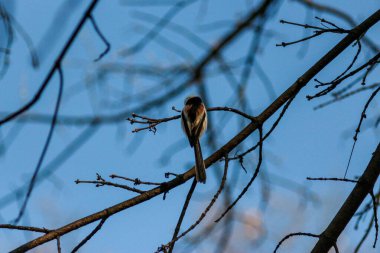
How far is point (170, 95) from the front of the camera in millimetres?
3895

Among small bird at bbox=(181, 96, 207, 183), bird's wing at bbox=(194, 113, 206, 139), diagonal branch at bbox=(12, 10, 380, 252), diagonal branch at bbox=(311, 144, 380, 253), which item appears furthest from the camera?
bird's wing at bbox=(194, 113, 206, 139)

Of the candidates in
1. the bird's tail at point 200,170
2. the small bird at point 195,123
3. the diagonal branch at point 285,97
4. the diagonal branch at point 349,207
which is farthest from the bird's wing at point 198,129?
the diagonal branch at point 349,207

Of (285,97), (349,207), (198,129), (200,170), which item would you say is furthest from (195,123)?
(349,207)

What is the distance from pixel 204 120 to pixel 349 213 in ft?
5.54

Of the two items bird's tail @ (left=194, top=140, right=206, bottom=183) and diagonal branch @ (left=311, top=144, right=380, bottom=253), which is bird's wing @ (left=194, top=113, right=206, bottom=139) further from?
diagonal branch @ (left=311, top=144, right=380, bottom=253)

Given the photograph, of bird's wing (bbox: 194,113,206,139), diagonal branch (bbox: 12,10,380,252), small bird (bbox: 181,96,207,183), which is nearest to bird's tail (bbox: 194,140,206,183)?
diagonal branch (bbox: 12,10,380,252)

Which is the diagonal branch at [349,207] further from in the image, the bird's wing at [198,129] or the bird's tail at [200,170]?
the bird's wing at [198,129]

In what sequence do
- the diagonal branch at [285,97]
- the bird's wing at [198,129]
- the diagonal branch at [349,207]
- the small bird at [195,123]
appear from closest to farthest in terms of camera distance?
the diagonal branch at [349,207], the diagonal branch at [285,97], the small bird at [195,123], the bird's wing at [198,129]

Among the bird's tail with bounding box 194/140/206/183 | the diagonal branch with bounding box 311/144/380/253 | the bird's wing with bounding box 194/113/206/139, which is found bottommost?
the diagonal branch with bounding box 311/144/380/253

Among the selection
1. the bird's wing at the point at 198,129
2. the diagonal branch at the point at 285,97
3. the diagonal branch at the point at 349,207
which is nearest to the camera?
the diagonal branch at the point at 349,207

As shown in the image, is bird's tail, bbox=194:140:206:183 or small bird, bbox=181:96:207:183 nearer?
bird's tail, bbox=194:140:206:183

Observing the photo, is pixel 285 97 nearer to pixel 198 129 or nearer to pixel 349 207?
pixel 349 207

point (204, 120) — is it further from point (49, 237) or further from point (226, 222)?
point (49, 237)

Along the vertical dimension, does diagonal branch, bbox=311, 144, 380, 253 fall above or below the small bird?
below
